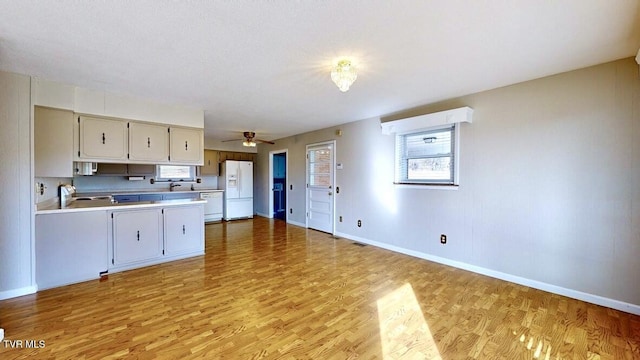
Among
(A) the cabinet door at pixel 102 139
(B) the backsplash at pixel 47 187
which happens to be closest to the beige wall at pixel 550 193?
(A) the cabinet door at pixel 102 139

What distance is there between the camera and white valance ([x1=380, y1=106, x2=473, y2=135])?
10.7ft

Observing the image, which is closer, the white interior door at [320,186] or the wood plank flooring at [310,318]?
the wood plank flooring at [310,318]

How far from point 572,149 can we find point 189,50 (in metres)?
3.82

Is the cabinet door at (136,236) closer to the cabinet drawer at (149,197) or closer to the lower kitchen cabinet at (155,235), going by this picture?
the lower kitchen cabinet at (155,235)

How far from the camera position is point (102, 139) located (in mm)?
3305

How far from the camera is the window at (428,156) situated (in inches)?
139

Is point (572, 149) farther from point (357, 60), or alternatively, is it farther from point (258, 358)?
point (258, 358)

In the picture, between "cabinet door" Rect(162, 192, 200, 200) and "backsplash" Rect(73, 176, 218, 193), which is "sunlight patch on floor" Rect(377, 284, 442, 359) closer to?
"cabinet door" Rect(162, 192, 200, 200)

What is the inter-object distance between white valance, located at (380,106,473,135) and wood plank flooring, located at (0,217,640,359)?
1989 mm

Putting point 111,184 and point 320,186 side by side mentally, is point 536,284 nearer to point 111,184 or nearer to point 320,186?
point 320,186

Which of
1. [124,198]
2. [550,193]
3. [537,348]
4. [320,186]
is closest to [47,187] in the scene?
[124,198]

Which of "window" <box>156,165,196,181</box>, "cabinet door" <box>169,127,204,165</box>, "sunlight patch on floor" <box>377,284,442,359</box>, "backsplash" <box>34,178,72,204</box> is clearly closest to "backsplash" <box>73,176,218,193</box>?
"window" <box>156,165,196,181</box>

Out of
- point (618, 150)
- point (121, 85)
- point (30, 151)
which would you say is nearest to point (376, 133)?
point (618, 150)

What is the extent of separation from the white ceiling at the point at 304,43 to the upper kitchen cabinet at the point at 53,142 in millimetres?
458
